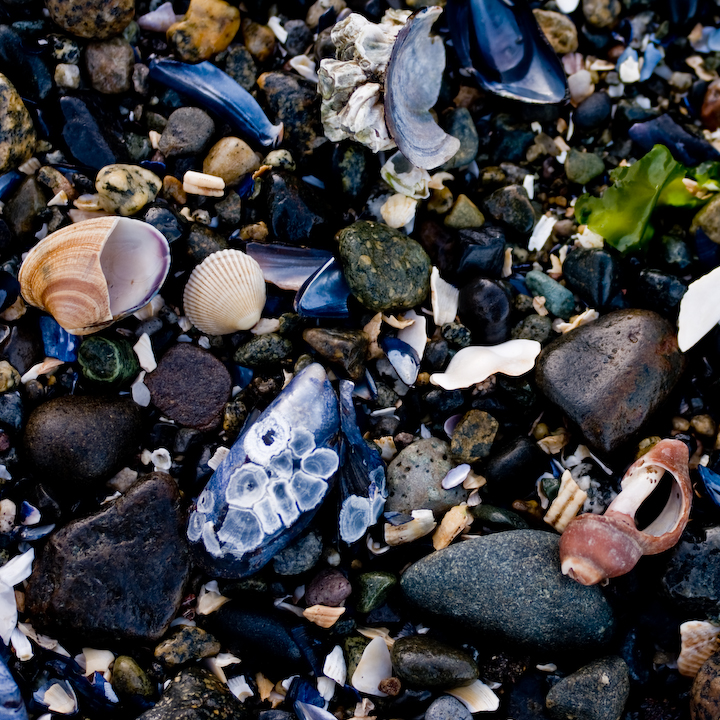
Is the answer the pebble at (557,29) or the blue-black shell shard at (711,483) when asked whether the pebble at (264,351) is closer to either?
the blue-black shell shard at (711,483)

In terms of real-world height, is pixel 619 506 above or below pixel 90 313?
below

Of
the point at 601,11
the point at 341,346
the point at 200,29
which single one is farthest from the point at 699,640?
the point at 200,29

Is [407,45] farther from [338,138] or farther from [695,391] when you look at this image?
[695,391]

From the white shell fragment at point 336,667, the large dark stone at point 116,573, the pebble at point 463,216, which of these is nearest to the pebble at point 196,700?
the large dark stone at point 116,573

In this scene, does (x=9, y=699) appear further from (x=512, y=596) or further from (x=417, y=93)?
(x=417, y=93)

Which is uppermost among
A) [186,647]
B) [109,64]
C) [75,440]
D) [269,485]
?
[109,64]

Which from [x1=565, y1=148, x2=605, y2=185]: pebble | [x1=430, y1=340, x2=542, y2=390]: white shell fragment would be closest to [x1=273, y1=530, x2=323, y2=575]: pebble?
[x1=430, y1=340, x2=542, y2=390]: white shell fragment

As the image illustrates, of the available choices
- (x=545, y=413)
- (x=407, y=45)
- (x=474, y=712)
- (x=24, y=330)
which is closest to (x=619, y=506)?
(x=545, y=413)
